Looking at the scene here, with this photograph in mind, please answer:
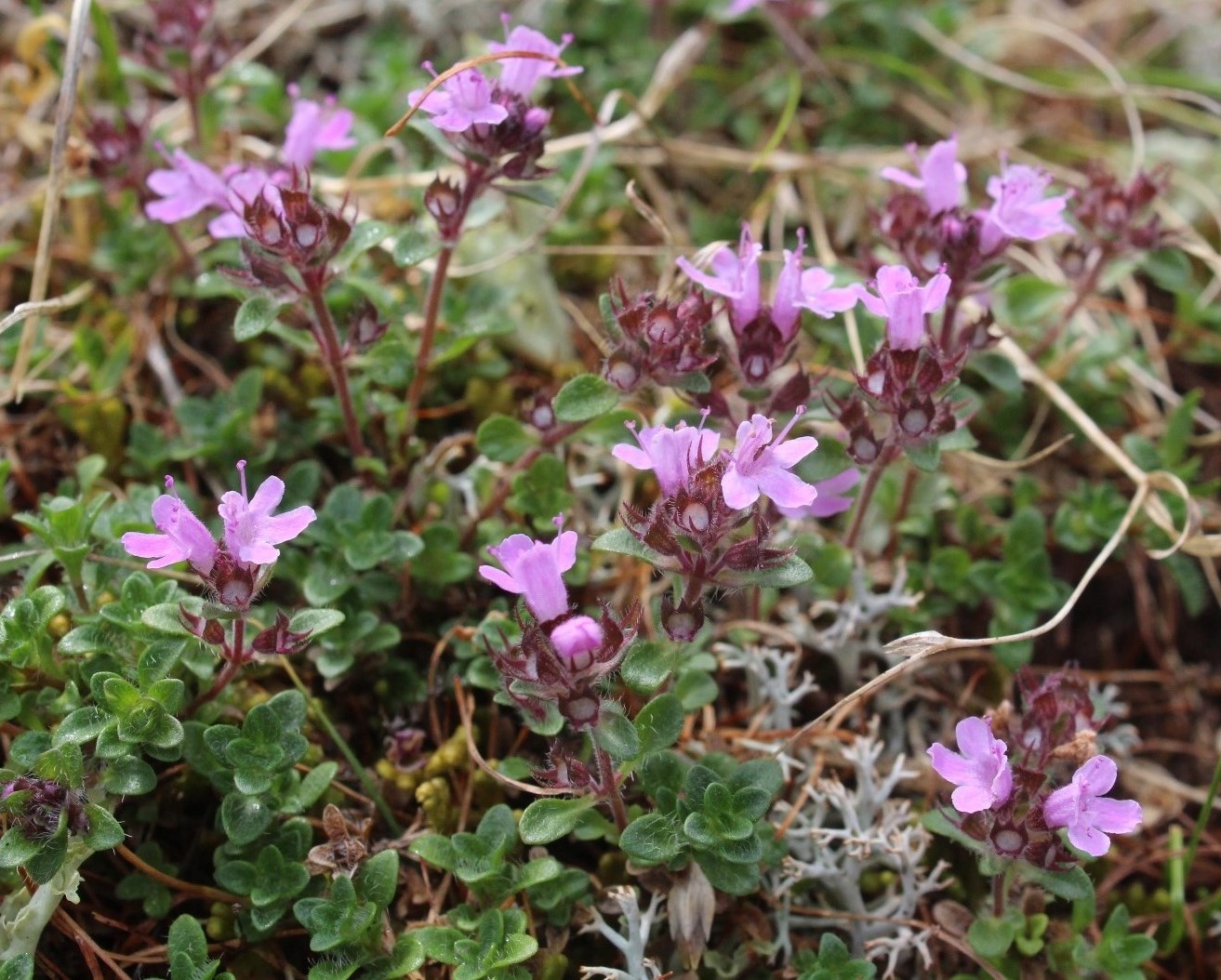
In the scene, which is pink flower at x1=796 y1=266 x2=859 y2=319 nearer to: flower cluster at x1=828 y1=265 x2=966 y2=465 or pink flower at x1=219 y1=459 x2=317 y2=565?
flower cluster at x1=828 y1=265 x2=966 y2=465

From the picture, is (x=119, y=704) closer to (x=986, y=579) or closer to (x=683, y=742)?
(x=683, y=742)

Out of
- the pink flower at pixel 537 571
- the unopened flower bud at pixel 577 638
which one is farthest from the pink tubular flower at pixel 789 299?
the unopened flower bud at pixel 577 638

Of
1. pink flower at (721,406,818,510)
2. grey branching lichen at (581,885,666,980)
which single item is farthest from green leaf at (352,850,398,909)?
pink flower at (721,406,818,510)

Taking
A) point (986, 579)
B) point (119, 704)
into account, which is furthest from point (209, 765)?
point (986, 579)

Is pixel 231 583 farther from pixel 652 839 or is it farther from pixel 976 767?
pixel 976 767

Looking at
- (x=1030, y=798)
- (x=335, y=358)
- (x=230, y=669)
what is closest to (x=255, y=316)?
(x=335, y=358)

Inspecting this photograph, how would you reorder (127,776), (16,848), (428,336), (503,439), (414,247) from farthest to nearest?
1. (428,336)
2. (503,439)
3. (414,247)
4. (127,776)
5. (16,848)
